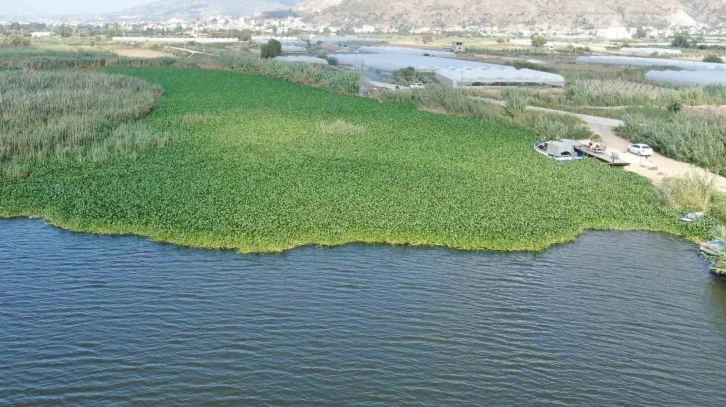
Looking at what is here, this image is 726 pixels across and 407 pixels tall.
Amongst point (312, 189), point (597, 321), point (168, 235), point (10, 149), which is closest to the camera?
point (597, 321)

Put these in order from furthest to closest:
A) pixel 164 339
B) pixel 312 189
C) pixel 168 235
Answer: pixel 312 189
pixel 168 235
pixel 164 339

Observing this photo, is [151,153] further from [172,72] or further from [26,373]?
[172,72]

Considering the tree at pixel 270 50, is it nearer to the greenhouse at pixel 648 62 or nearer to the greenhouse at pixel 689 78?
the greenhouse at pixel 648 62

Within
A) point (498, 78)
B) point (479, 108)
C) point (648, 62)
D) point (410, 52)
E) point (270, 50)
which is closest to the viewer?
point (479, 108)

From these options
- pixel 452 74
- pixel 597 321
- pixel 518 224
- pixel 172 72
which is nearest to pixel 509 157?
pixel 518 224

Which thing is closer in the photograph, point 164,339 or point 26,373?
point 26,373

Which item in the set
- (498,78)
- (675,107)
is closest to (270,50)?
(498,78)

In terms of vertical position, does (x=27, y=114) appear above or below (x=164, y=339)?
above

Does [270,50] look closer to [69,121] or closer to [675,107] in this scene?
[675,107]
